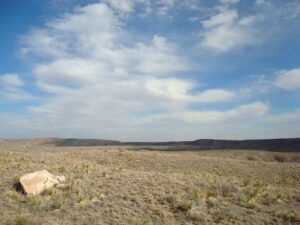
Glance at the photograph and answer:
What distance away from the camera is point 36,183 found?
17922mm

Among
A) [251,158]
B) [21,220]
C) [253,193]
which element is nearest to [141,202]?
[21,220]

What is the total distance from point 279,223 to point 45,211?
30.9 ft

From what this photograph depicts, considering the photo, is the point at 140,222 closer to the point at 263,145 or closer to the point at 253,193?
the point at 253,193

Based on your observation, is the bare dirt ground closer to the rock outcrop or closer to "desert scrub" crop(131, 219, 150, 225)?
"desert scrub" crop(131, 219, 150, 225)

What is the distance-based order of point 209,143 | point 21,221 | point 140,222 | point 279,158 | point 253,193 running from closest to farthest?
1. point 21,221
2. point 140,222
3. point 253,193
4. point 279,158
5. point 209,143

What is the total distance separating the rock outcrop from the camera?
57.0 feet

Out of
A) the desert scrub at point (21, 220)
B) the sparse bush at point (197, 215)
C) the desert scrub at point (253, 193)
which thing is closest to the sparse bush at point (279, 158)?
the desert scrub at point (253, 193)

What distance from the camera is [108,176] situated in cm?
2272

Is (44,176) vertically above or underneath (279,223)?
above

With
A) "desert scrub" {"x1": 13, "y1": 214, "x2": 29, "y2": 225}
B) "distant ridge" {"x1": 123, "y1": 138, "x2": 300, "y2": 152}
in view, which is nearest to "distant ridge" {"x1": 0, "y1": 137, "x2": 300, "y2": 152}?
"distant ridge" {"x1": 123, "y1": 138, "x2": 300, "y2": 152}

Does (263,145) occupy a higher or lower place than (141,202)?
higher

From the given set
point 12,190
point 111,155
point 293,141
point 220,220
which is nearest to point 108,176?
point 12,190

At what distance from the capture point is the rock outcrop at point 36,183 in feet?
57.0

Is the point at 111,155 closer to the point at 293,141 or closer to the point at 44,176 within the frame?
the point at 44,176
